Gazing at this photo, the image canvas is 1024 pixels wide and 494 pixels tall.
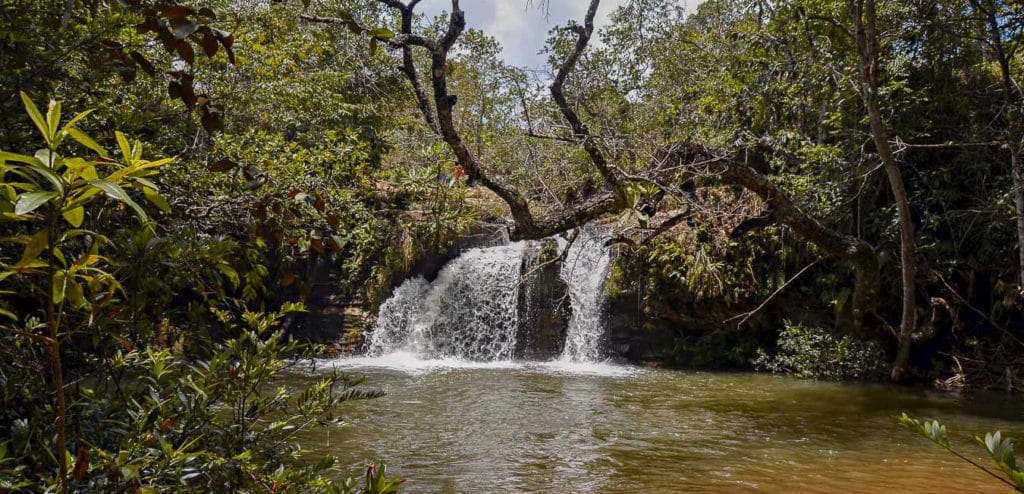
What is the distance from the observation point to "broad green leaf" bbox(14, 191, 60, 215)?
3.27 ft

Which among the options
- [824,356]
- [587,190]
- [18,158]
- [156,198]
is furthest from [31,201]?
[587,190]

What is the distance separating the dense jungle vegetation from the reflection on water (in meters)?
0.88

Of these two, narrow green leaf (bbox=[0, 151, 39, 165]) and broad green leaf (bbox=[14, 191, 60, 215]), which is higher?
narrow green leaf (bbox=[0, 151, 39, 165])

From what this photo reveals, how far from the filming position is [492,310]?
543 inches

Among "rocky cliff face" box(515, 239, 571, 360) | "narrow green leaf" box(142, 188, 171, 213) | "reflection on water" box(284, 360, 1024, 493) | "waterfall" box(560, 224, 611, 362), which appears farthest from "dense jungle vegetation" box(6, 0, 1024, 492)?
"rocky cliff face" box(515, 239, 571, 360)

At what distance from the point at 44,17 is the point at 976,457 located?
7.74 metres

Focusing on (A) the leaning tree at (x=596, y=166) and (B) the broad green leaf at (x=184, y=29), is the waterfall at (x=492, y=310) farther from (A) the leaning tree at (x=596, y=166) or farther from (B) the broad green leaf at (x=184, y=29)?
(B) the broad green leaf at (x=184, y=29)

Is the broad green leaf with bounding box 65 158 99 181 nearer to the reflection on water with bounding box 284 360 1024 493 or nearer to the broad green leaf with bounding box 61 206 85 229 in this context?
the broad green leaf with bounding box 61 206 85 229

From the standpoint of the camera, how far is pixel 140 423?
183 centimetres

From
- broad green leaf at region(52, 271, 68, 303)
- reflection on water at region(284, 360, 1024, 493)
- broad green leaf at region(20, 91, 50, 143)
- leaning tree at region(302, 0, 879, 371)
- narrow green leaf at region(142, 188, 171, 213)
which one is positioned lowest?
reflection on water at region(284, 360, 1024, 493)

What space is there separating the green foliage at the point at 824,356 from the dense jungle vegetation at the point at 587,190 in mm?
37

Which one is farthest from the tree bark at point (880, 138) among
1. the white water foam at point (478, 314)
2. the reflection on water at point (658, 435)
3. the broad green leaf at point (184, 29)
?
the broad green leaf at point (184, 29)

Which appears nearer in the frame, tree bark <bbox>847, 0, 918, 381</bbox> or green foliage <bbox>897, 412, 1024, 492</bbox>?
green foliage <bbox>897, 412, 1024, 492</bbox>

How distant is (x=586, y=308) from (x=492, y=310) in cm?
201
